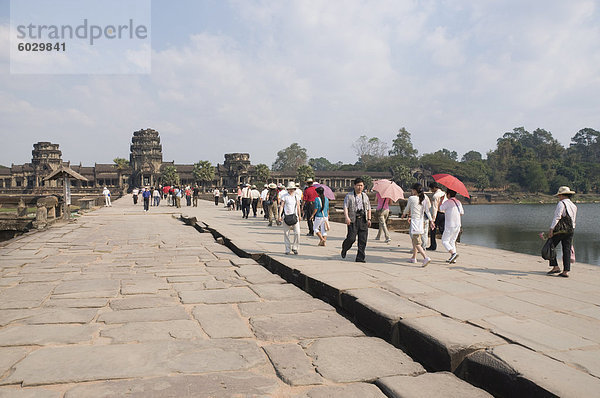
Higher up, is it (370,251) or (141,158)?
(141,158)

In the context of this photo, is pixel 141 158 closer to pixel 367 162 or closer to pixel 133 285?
pixel 367 162

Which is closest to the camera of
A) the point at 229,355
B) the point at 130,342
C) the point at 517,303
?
the point at 229,355

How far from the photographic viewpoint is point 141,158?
86250mm

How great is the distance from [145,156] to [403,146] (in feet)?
215

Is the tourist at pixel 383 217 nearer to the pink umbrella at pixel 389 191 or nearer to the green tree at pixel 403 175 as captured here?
the pink umbrella at pixel 389 191

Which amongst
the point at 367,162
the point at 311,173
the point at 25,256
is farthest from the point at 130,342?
the point at 367,162

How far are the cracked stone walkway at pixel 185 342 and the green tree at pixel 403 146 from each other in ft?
366

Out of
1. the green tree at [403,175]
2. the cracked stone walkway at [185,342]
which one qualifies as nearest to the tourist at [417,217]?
the cracked stone walkway at [185,342]

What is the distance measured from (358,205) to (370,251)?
1.79 metres

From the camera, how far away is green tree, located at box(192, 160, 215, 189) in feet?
275

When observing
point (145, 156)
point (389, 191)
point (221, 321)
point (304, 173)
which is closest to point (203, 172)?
point (145, 156)

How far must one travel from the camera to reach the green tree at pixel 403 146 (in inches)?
4446

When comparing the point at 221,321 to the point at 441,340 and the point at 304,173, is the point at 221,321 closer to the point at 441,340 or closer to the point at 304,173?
the point at 441,340

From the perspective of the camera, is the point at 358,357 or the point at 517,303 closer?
the point at 358,357
